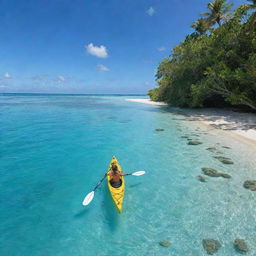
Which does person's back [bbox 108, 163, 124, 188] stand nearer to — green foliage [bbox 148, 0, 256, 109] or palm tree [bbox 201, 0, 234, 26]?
green foliage [bbox 148, 0, 256, 109]

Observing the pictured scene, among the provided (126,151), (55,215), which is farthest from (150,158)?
(55,215)

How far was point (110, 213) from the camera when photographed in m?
5.38

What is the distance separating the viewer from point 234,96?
18328mm

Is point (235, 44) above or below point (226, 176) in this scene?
above

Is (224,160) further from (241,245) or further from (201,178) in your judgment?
(241,245)

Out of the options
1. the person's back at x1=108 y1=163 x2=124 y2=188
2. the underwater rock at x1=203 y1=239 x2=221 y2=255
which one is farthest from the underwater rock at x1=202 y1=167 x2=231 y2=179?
the person's back at x1=108 y1=163 x2=124 y2=188

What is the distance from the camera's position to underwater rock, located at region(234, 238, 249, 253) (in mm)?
4023

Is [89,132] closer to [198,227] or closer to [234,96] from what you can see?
[198,227]

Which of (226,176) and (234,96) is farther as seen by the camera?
(234,96)

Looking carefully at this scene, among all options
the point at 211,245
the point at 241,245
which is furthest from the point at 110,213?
the point at 241,245

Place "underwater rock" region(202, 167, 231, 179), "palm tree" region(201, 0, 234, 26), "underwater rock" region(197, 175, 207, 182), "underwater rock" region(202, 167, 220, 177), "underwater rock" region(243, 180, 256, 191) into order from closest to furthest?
1. "underwater rock" region(243, 180, 256, 191)
2. "underwater rock" region(197, 175, 207, 182)
3. "underwater rock" region(202, 167, 231, 179)
4. "underwater rock" region(202, 167, 220, 177)
5. "palm tree" region(201, 0, 234, 26)

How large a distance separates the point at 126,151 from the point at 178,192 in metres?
5.26

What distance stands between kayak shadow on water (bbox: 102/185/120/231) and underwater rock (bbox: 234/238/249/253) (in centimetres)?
314

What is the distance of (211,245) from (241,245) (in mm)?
723
